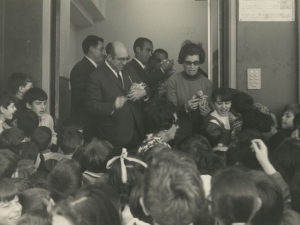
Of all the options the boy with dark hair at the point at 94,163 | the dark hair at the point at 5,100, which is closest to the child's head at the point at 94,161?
the boy with dark hair at the point at 94,163

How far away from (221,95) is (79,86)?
41.7 inches

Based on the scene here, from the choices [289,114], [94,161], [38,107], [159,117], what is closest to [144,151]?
[159,117]

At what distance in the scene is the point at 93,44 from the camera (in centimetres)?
330

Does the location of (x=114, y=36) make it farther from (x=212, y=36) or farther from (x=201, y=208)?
(x=201, y=208)

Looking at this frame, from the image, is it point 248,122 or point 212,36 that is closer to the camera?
point 248,122

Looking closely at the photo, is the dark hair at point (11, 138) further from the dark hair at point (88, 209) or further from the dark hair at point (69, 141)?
the dark hair at point (88, 209)

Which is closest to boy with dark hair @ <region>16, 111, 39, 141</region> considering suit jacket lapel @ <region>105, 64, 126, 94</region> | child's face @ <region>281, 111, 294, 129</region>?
suit jacket lapel @ <region>105, 64, 126, 94</region>

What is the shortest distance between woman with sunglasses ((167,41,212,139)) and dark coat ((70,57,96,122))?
626 millimetres

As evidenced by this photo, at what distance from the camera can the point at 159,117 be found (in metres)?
2.46

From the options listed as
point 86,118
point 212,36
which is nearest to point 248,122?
point 212,36

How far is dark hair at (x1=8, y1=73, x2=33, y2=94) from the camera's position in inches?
124

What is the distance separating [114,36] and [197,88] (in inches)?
29.9

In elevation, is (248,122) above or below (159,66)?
below

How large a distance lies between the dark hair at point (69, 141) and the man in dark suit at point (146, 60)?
0.74m
